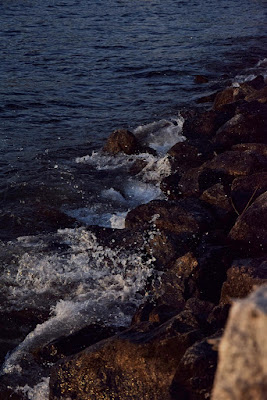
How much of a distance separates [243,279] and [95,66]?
14.4 metres

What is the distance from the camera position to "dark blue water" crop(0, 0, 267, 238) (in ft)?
40.0

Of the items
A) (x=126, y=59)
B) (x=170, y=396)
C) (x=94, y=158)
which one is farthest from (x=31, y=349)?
(x=126, y=59)

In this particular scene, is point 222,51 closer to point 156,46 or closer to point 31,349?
point 156,46

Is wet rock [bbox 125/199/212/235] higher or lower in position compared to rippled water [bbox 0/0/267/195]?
higher

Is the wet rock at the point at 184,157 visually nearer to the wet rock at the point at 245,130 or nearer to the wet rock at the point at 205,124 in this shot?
the wet rock at the point at 245,130

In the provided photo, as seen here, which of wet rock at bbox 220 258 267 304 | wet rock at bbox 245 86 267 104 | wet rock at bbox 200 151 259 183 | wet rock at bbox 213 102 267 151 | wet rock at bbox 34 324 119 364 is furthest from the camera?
wet rock at bbox 245 86 267 104

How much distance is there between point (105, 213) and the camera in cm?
905

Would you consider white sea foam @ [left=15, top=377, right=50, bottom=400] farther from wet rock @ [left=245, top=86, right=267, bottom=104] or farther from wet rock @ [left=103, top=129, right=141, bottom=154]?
wet rock @ [left=245, top=86, right=267, bottom=104]

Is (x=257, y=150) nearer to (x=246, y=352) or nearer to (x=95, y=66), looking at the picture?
(x=246, y=352)

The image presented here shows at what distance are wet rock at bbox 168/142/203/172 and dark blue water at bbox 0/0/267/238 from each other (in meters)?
1.91

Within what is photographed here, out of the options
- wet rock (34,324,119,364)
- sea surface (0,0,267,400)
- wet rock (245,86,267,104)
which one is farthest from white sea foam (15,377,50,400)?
wet rock (245,86,267,104)

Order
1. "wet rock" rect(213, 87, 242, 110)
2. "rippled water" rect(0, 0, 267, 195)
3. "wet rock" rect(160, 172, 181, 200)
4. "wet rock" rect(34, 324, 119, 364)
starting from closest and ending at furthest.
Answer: "wet rock" rect(34, 324, 119, 364), "wet rock" rect(160, 172, 181, 200), "rippled water" rect(0, 0, 267, 195), "wet rock" rect(213, 87, 242, 110)

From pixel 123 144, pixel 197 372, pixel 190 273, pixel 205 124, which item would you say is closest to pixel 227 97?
pixel 205 124

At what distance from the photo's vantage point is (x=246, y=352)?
1317 mm
